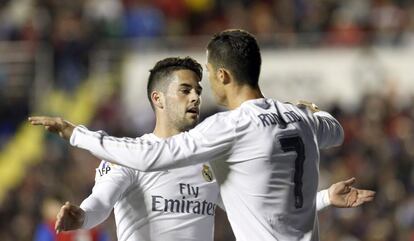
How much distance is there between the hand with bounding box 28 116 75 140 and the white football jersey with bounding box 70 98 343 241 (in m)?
0.04

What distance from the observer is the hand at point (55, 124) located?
5938 mm

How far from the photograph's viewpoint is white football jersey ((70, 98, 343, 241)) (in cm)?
595

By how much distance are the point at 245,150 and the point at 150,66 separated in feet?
38.2

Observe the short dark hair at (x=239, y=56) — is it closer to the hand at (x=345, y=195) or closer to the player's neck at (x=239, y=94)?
the player's neck at (x=239, y=94)

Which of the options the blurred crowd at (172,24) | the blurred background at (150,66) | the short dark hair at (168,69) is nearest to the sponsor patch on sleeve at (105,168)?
the short dark hair at (168,69)

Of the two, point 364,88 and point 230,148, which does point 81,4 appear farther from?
point 230,148

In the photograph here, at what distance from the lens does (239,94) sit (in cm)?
612

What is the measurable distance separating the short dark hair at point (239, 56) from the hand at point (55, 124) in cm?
81

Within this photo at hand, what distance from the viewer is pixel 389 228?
13812 millimetres

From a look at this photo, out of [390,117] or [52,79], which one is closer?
[390,117]

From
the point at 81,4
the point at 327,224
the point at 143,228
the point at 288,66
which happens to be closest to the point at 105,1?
the point at 81,4

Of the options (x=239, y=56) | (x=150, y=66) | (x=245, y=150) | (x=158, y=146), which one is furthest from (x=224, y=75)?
(x=150, y=66)

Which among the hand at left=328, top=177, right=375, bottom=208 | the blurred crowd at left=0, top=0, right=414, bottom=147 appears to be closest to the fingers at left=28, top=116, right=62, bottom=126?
the hand at left=328, top=177, right=375, bottom=208

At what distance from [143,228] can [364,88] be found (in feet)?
34.6
